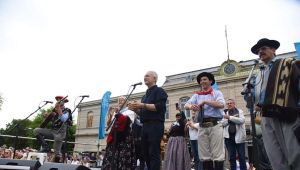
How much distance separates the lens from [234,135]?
19.2 ft

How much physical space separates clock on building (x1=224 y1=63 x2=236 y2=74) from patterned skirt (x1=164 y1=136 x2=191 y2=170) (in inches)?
700

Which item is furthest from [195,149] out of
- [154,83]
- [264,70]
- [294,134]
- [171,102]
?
[171,102]

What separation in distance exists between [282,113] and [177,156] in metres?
3.36

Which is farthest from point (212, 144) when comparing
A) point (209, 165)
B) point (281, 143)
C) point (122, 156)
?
point (122, 156)

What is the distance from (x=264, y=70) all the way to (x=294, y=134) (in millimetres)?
1007

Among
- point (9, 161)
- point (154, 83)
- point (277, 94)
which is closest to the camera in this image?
point (277, 94)

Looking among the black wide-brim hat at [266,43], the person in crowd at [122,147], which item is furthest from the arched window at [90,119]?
the black wide-brim hat at [266,43]

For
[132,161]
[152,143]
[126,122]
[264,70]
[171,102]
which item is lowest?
[132,161]

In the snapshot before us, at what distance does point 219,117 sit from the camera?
431 centimetres

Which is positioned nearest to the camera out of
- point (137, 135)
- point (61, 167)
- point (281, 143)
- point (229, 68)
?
point (281, 143)

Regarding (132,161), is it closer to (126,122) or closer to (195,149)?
(126,122)

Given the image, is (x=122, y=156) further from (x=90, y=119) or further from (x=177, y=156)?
(x=90, y=119)

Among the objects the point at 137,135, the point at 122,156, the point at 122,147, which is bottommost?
the point at 122,156

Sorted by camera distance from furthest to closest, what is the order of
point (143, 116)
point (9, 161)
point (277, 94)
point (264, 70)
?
point (143, 116) → point (9, 161) → point (264, 70) → point (277, 94)
